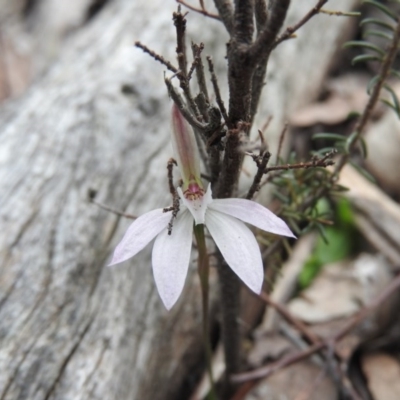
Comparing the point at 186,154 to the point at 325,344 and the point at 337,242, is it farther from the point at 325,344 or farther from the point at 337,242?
the point at 337,242

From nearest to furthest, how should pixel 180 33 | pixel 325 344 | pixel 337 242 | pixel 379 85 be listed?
pixel 180 33 → pixel 379 85 → pixel 325 344 → pixel 337 242

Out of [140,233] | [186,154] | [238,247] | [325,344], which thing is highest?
[186,154]

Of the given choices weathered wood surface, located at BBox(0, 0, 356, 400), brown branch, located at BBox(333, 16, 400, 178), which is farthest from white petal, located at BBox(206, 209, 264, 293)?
weathered wood surface, located at BBox(0, 0, 356, 400)

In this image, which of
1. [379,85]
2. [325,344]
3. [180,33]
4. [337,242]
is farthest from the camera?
[337,242]

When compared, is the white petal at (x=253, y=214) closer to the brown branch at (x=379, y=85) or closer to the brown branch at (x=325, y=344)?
the brown branch at (x=379, y=85)

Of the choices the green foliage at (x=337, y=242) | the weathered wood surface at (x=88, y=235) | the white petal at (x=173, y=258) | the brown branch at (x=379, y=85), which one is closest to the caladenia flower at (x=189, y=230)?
the white petal at (x=173, y=258)

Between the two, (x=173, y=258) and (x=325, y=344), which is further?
(x=325, y=344)

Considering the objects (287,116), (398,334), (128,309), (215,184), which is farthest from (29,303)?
(287,116)

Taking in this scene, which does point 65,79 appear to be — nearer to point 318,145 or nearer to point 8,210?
point 8,210

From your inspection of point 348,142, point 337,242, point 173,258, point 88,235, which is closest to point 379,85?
point 348,142
